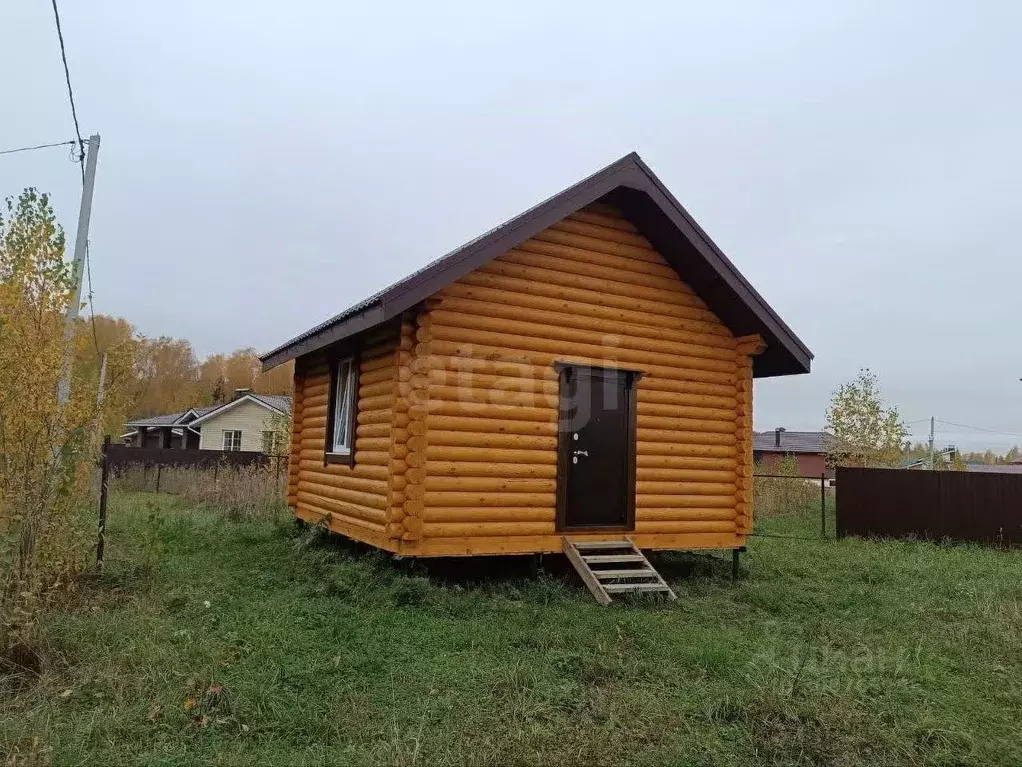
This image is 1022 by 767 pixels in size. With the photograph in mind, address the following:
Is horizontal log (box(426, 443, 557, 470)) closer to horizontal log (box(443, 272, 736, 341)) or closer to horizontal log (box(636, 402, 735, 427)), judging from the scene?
horizontal log (box(636, 402, 735, 427))

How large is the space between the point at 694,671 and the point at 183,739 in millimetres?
3433

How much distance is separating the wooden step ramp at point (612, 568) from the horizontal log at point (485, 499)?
55 cm

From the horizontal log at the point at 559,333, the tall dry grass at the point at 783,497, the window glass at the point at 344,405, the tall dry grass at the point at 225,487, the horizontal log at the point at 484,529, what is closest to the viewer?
the horizontal log at the point at 484,529

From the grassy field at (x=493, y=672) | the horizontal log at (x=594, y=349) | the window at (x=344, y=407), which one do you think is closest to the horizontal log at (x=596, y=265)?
the horizontal log at (x=594, y=349)

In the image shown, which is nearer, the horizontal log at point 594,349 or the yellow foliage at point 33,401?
the yellow foliage at point 33,401

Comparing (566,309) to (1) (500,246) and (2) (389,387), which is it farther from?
(2) (389,387)

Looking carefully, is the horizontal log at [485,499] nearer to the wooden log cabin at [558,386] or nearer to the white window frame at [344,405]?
the wooden log cabin at [558,386]

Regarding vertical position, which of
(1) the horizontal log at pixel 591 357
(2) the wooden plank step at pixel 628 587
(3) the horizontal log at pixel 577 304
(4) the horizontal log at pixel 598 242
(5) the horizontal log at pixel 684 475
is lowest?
(2) the wooden plank step at pixel 628 587

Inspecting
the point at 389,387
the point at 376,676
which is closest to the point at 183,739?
the point at 376,676

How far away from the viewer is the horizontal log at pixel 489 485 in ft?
25.6

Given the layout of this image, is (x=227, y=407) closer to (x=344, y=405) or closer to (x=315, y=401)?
(x=315, y=401)

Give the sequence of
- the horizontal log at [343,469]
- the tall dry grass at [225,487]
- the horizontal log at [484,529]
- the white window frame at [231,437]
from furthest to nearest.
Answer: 1. the white window frame at [231,437]
2. the tall dry grass at [225,487]
3. the horizontal log at [343,469]
4. the horizontal log at [484,529]

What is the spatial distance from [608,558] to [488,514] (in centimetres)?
144

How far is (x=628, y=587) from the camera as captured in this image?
7.81m
